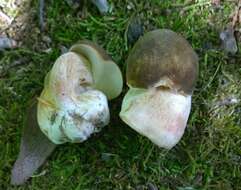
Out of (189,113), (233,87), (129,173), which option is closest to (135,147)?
(129,173)

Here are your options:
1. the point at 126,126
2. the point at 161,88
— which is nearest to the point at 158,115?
the point at 161,88

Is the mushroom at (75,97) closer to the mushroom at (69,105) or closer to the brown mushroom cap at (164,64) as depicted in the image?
the mushroom at (69,105)

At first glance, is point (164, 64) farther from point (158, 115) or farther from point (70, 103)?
point (70, 103)

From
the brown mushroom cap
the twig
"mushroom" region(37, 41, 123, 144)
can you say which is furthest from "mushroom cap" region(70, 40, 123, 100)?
the twig

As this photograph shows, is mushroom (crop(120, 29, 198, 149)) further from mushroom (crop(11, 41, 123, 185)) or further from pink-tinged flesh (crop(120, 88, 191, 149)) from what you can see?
mushroom (crop(11, 41, 123, 185))

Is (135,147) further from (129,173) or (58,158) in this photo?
(58,158)

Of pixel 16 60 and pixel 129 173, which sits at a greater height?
pixel 16 60

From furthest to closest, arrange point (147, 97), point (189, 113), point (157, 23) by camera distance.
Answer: point (157, 23) → point (189, 113) → point (147, 97)
